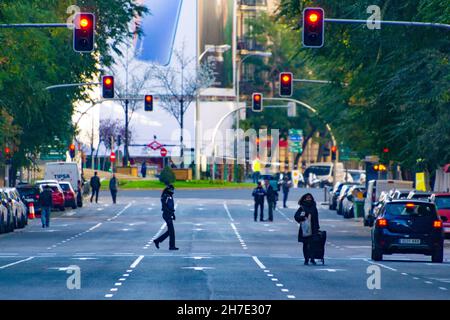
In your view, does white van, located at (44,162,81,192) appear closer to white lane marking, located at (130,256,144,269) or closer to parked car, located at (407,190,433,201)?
parked car, located at (407,190,433,201)

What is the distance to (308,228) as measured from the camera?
104ft

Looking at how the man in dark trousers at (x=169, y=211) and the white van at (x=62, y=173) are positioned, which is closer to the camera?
the man in dark trousers at (x=169, y=211)

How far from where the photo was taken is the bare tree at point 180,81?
124 meters

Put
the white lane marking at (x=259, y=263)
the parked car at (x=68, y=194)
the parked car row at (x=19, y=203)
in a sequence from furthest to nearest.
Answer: the parked car at (x=68, y=194)
the parked car row at (x=19, y=203)
the white lane marking at (x=259, y=263)

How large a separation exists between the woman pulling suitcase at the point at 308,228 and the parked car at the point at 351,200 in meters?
34.1

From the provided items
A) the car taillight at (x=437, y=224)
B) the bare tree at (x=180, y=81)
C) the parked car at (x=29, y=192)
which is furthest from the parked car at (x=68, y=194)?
the bare tree at (x=180, y=81)

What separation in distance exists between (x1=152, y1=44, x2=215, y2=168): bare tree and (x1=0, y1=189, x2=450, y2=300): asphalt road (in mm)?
63902

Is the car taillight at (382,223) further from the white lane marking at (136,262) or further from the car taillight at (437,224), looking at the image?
the white lane marking at (136,262)

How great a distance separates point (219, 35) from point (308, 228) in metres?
105

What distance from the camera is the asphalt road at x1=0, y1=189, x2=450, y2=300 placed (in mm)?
22500

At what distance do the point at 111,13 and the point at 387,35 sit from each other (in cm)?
1661

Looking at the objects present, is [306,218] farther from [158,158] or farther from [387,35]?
[158,158]

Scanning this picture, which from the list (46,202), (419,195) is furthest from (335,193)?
(419,195)

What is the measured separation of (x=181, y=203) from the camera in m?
77.1
